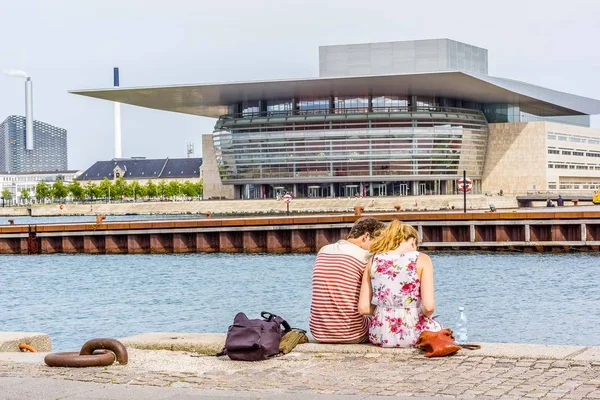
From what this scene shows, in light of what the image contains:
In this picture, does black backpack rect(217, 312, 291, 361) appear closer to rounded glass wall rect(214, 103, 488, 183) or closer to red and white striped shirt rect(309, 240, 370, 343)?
red and white striped shirt rect(309, 240, 370, 343)

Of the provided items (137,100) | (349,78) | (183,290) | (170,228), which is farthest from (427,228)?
(137,100)

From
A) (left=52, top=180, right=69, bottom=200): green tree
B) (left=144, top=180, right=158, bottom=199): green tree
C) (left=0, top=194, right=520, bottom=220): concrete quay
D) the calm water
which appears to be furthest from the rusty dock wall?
(left=52, top=180, right=69, bottom=200): green tree

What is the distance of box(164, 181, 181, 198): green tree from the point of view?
16840cm

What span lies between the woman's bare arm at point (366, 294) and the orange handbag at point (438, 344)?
0.63 meters

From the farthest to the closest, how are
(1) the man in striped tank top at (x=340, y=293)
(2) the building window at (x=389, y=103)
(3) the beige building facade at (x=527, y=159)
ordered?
1. (3) the beige building facade at (x=527, y=159)
2. (2) the building window at (x=389, y=103)
3. (1) the man in striped tank top at (x=340, y=293)

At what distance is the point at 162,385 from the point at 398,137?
112602mm

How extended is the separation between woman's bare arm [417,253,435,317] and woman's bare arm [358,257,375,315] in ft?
1.86

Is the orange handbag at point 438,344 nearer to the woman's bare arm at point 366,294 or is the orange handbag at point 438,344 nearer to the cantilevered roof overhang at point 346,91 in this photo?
the woman's bare arm at point 366,294

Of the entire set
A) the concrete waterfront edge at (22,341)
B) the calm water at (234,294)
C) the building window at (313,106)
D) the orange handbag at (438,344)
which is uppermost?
the building window at (313,106)

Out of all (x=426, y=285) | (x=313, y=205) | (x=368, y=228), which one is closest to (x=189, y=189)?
(x=313, y=205)

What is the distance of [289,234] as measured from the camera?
50.2 metres

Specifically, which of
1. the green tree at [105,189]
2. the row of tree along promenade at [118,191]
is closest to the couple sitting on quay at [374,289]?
the row of tree along promenade at [118,191]

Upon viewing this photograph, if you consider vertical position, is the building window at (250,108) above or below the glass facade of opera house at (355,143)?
above

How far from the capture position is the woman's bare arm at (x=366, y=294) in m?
10.8
